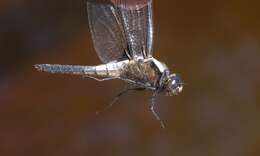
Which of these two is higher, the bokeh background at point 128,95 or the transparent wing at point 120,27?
the transparent wing at point 120,27

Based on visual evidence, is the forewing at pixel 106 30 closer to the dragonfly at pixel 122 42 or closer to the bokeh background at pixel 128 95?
the dragonfly at pixel 122 42

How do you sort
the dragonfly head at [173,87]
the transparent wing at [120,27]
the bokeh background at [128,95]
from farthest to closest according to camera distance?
the bokeh background at [128,95], the transparent wing at [120,27], the dragonfly head at [173,87]

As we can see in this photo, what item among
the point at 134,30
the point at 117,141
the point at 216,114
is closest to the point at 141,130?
the point at 117,141

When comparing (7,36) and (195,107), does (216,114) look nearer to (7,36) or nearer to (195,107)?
(195,107)

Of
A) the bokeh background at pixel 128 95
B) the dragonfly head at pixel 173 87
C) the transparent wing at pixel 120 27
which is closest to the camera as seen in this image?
the dragonfly head at pixel 173 87

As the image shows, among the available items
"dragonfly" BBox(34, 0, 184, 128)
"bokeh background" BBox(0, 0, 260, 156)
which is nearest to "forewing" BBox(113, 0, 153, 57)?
"dragonfly" BBox(34, 0, 184, 128)

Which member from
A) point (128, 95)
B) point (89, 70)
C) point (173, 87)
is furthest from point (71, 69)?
point (128, 95)

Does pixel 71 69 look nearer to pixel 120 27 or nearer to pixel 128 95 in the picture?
pixel 120 27

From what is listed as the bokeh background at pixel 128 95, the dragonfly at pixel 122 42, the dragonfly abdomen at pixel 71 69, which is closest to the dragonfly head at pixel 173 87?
the dragonfly at pixel 122 42
